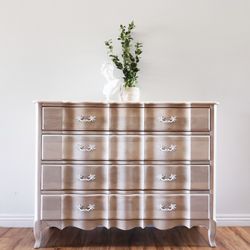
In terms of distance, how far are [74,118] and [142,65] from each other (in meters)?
0.82

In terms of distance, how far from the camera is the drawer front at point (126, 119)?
2068mm

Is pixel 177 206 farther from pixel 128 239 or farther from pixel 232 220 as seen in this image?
pixel 232 220

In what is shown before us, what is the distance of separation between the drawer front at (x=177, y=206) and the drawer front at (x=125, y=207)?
0.17ft

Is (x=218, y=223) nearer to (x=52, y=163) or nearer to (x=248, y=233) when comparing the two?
(x=248, y=233)

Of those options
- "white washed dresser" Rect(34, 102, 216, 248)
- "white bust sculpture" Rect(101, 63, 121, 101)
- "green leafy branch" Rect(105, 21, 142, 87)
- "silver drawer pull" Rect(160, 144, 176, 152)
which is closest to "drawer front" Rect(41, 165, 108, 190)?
"white washed dresser" Rect(34, 102, 216, 248)

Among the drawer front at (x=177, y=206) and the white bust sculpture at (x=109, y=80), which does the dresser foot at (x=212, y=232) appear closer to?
the drawer front at (x=177, y=206)

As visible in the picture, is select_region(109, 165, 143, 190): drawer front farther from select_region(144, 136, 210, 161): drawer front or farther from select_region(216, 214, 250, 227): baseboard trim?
select_region(216, 214, 250, 227): baseboard trim

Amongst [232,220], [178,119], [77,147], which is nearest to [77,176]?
[77,147]

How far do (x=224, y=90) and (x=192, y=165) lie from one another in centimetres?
83

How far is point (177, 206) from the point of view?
2.08 meters

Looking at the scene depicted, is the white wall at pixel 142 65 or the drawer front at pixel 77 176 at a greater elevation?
the white wall at pixel 142 65

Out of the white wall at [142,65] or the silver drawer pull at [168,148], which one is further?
the white wall at [142,65]

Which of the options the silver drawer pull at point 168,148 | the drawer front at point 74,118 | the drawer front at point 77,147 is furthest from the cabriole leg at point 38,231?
the silver drawer pull at point 168,148

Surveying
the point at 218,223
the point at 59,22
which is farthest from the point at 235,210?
the point at 59,22
